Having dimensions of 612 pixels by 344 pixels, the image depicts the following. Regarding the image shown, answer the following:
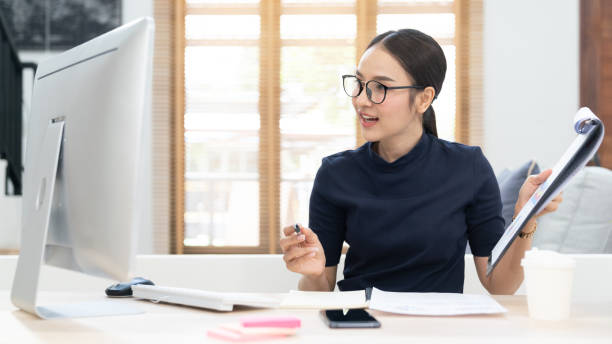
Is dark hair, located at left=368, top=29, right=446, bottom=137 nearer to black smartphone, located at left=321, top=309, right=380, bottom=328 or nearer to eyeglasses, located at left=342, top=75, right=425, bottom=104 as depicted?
eyeglasses, located at left=342, top=75, right=425, bottom=104

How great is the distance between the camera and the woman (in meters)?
1.32

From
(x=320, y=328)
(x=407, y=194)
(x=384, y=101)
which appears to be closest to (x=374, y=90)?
(x=384, y=101)

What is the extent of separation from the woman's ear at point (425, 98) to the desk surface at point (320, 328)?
60 centimetres

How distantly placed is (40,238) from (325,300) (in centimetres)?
45

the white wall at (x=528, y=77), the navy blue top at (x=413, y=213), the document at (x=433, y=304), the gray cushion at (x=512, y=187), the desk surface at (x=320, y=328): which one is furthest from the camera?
the white wall at (x=528, y=77)

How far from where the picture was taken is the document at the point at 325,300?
0.88 m

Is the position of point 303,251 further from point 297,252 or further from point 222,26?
point 222,26

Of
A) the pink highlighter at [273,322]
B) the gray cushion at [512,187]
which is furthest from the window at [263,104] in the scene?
the pink highlighter at [273,322]

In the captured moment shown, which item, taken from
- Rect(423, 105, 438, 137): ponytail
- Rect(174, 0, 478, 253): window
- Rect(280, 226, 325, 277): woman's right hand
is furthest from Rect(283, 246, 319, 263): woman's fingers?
Rect(174, 0, 478, 253): window

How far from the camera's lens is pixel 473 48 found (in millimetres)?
4176

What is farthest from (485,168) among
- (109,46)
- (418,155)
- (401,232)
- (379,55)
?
(109,46)

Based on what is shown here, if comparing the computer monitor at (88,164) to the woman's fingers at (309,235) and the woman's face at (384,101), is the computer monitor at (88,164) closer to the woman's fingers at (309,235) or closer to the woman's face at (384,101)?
the woman's fingers at (309,235)

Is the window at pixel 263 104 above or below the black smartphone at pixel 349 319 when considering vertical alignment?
above

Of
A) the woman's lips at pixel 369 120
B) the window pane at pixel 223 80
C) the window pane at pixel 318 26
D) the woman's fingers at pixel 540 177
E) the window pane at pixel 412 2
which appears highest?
the window pane at pixel 412 2
